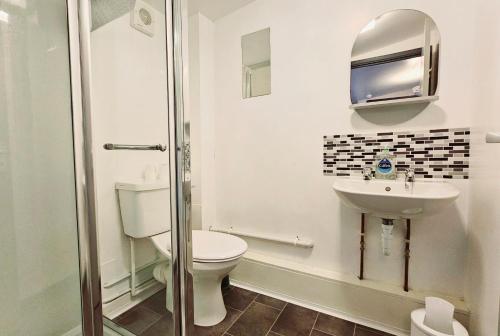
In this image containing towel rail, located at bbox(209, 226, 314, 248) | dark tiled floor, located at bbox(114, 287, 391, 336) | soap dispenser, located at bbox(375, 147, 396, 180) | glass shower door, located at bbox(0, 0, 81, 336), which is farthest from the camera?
towel rail, located at bbox(209, 226, 314, 248)

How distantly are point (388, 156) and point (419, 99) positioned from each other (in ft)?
1.06

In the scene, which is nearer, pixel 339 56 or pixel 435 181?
pixel 435 181

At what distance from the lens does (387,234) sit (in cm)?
114

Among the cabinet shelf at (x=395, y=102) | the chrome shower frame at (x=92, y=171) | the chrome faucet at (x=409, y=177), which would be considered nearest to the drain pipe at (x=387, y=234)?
the chrome faucet at (x=409, y=177)

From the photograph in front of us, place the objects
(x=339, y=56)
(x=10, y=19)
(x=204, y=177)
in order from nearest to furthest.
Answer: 1. (x=10, y=19)
2. (x=339, y=56)
3. (x=204, y=177)

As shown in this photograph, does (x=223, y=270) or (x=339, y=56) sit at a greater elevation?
(x=339, y=56)

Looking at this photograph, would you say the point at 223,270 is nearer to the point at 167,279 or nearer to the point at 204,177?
the point at 167,279

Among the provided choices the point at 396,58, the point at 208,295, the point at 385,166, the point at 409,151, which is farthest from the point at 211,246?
the point at 396,58

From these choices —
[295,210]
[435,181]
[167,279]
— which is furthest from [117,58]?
[435,181]

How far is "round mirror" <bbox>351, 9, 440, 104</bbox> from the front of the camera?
111 centimetres

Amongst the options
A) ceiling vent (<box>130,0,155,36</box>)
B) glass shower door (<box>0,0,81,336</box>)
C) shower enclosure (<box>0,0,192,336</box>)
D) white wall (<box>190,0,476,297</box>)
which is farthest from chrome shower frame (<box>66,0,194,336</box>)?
white wall (<box>190,0,476,297</box>)

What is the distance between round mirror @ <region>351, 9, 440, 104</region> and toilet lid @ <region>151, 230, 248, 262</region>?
43.3 inches

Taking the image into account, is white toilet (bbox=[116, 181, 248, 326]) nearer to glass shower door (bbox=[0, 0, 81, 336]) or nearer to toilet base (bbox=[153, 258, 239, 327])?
toilet base (bbox=[153, 258, 239, 327])

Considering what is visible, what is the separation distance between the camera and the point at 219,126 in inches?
71.0
